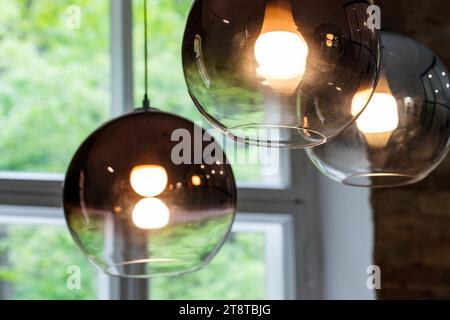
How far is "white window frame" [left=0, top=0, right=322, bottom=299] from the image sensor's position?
90.2 inches

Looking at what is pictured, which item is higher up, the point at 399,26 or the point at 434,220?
the point at 399,26

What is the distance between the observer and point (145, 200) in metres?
1.10

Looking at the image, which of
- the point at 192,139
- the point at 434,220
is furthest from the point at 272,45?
the point at 434,220

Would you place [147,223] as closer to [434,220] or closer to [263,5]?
[263,5]

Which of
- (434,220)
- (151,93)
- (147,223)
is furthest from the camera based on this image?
(151,93)

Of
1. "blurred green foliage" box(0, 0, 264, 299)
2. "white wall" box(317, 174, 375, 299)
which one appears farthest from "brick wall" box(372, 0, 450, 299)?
"blurred green foliage" box(0, 0, 264, 299)

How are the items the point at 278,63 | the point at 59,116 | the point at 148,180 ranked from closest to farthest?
the point at 278,63
the point at 148,180
the point at 59,116

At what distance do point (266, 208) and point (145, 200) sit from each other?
137cm

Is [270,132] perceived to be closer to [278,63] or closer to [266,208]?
[278,63]

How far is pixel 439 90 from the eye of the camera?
3.72 feet

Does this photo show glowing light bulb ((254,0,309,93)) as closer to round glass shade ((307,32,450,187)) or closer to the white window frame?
round glass shade ((307,32,450,187))

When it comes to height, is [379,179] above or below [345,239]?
above

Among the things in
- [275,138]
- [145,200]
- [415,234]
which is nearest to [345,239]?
[415,234]

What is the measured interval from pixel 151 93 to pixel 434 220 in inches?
31.2
